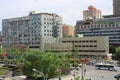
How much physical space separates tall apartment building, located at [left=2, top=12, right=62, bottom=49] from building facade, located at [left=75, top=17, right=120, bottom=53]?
1261cm

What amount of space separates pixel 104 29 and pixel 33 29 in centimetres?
3262

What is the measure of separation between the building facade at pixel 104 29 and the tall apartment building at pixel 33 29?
1261 cm

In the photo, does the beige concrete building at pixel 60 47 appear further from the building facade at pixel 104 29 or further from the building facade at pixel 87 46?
the building facade at pixel 104 29

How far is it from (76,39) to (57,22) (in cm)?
2136

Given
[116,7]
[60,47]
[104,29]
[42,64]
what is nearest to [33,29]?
[60,47]

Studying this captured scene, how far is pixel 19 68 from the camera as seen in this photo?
83.7 meters

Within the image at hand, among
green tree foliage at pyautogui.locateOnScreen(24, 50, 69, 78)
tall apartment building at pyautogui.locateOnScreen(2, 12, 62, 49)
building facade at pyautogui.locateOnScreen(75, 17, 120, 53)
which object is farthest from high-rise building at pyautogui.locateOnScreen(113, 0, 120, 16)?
green tree foliage at pyautogui.locateOnScreen(24, 50, 69, 78)

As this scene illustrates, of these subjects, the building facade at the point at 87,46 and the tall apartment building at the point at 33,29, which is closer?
the building facade at the point at 87,46

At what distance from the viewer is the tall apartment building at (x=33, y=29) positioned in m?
137

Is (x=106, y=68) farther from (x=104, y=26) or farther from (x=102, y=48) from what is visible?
(x=104, y=26)

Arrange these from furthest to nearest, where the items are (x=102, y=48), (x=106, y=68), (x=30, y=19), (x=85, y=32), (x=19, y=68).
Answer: (x=85, y=32) < (x=30, y=19) < (x=102, y=48) < (x=106, y=68) < (x=19, y=68)

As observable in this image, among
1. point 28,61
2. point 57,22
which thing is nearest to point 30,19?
point 57,22

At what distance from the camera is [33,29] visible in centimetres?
14050

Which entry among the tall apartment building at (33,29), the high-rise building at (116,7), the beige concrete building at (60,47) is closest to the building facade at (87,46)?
the beige concrete building at (60,47)
